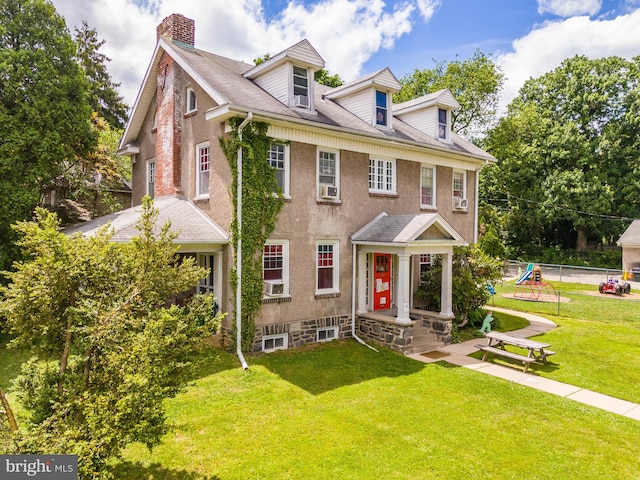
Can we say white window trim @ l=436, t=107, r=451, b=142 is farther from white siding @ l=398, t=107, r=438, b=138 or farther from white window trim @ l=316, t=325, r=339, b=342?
white window trim @ l=316, t=325, r=339, b=342

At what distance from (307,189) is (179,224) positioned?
4.14m

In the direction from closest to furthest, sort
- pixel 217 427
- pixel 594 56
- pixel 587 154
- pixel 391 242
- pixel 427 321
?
pixel 217 427 → pixel 391 242 → pixel 427 321 → pixel 587 154 → pixel 594 56

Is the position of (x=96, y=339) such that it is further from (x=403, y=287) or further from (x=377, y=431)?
(x=403, y=287)

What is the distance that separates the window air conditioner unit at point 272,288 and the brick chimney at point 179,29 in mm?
9715

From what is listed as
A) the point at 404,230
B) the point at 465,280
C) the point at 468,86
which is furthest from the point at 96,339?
the point at 468,86

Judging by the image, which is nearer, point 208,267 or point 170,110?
point 208,267

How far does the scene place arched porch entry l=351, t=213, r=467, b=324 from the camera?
13.2 m

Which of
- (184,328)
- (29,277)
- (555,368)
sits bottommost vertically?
(555,368)

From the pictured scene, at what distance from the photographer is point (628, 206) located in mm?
38625

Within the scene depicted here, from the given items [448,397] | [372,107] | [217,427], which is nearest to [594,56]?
[372,107]

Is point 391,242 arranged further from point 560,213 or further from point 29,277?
point 560,213

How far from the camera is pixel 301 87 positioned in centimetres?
1388

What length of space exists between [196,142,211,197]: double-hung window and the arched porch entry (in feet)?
17.7

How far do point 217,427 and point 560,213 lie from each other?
39629 mm
